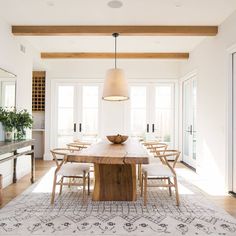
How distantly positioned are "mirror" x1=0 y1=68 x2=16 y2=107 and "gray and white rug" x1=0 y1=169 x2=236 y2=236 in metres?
1.66

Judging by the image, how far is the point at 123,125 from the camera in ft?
23.3

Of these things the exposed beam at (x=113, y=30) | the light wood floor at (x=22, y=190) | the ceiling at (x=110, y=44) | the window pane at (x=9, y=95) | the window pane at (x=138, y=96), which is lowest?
the light wood floor at (x=22, y=190)

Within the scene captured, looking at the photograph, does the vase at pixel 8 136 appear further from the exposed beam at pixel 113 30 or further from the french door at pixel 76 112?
the french door at pixel 76 112

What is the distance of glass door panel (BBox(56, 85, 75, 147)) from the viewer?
7.11 meters

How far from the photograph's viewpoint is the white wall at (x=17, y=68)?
4.21 metres

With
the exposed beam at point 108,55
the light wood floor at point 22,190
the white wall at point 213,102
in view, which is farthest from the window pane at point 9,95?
the white wall at point 213,102

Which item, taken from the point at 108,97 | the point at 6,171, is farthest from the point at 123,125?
the point at 6,171

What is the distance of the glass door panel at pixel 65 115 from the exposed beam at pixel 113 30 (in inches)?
110

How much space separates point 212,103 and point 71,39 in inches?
122

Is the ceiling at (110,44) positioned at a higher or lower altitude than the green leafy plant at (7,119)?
higher
